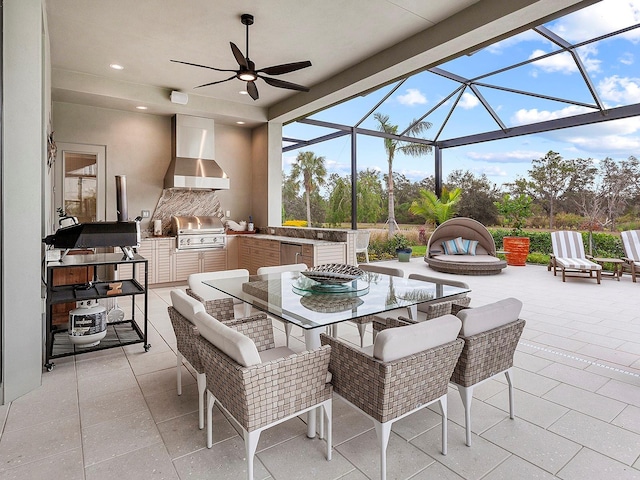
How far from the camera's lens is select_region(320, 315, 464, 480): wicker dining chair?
155 centimetres

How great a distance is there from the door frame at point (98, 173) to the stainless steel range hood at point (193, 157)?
972mm

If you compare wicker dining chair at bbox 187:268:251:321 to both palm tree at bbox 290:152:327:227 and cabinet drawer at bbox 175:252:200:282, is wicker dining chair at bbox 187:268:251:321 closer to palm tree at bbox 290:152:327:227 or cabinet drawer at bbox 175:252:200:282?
cabinet drawer at bbox 175:252:200:282

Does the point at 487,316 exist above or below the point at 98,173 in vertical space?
below

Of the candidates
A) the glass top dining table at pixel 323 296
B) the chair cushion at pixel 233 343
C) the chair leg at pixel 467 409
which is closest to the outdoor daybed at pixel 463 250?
the glass top dining table at pixel 323 296

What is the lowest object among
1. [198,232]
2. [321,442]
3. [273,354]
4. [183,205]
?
[321,442]

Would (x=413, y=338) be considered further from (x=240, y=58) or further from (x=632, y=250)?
(x=632, y=250)

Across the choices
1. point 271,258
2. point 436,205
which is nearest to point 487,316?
point 271,258

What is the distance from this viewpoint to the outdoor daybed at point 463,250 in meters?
7.22

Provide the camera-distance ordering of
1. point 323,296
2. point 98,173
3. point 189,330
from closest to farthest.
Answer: point 189,330 → point 323,296 → point 98,173

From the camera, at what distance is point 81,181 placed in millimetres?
5902

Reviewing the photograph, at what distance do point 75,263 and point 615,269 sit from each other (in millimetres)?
8180

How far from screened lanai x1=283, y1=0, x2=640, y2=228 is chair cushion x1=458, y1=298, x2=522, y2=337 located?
11.9 ft

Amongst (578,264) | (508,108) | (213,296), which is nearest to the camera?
(213,296)

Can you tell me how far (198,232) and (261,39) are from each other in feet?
10.8
